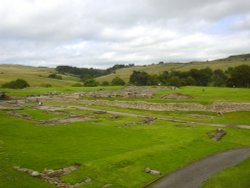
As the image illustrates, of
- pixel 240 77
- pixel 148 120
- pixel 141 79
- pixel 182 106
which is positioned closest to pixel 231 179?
pixel 148 120

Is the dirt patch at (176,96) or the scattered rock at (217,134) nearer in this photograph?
the scattered rock at (217,134)

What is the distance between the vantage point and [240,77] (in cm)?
12425

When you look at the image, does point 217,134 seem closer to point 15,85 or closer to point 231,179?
point 231,179

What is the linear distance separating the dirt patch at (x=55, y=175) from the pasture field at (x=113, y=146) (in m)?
0.46

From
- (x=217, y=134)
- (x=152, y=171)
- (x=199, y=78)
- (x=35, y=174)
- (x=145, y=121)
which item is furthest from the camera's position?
→ (x=199, y=78)

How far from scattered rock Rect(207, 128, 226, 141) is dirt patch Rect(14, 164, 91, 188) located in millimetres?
24286

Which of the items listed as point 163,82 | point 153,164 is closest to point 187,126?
point 153,164

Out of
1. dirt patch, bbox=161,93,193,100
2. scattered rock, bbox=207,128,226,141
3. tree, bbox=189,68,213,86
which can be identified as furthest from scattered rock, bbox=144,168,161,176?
tree, bbox=189,68,213,86

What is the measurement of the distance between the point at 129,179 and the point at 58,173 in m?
6.33

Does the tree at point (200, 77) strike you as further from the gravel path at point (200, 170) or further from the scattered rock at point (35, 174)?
the scattered rock at point (35, 174)

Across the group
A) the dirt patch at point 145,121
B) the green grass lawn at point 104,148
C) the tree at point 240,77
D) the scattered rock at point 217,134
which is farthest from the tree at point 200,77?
the scattered rock at point 217,134

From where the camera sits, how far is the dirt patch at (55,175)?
28.8 m

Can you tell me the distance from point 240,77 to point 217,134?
7886cm

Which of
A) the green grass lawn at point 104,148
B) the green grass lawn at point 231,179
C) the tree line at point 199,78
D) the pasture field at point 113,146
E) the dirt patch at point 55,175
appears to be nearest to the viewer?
the dirt patch at point 55,175
